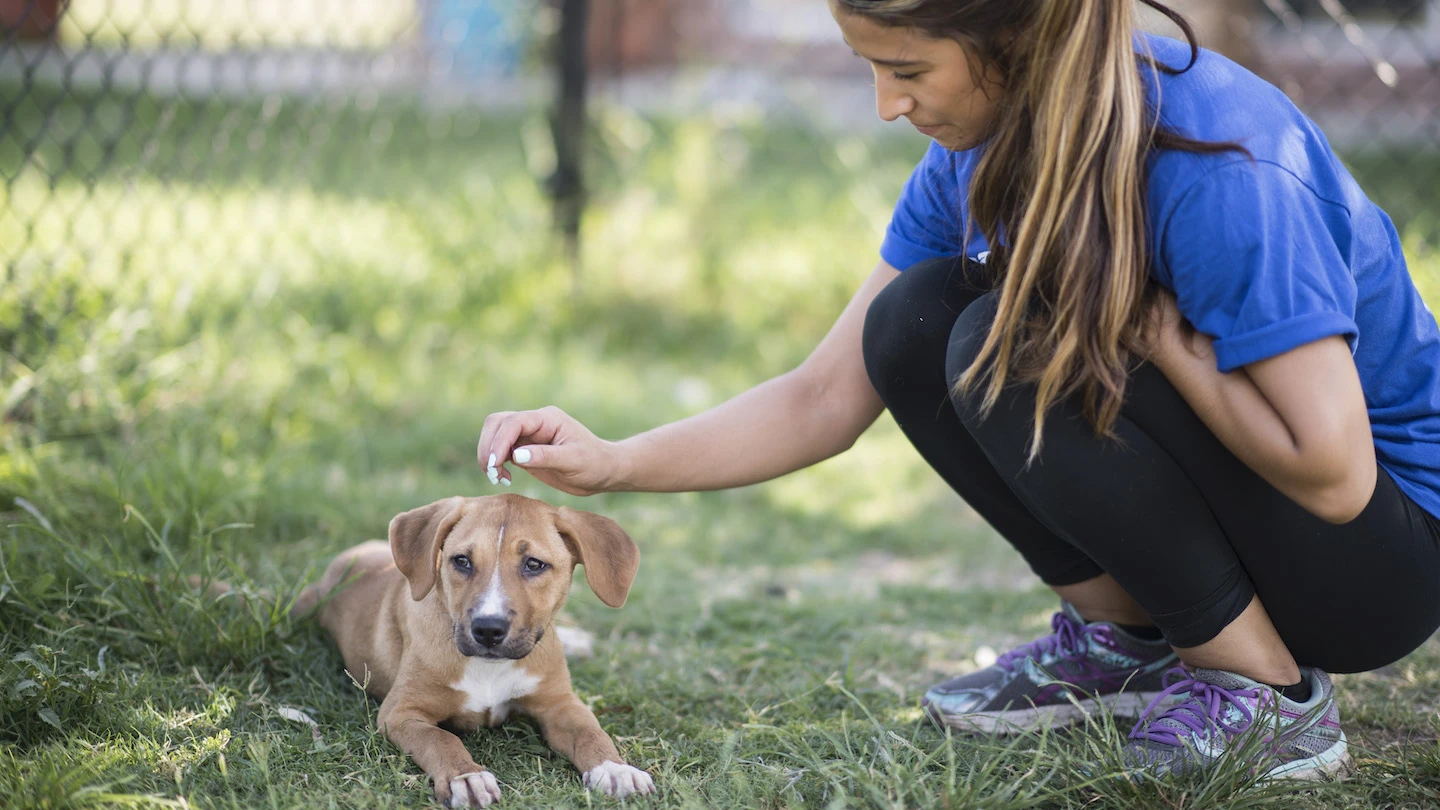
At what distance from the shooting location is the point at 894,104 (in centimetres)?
216

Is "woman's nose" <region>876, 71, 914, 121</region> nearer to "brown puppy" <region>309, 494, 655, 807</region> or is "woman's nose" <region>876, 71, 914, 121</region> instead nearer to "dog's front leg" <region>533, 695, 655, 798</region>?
"brown puppy" <region>309, 494, 655, 807</region>

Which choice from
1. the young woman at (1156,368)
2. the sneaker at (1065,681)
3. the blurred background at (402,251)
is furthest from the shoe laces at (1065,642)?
the blurred background at (402,251)

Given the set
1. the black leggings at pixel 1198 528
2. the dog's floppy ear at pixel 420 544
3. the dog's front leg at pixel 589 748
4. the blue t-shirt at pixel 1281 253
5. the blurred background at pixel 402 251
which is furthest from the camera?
the blurred background at pixel 402 251

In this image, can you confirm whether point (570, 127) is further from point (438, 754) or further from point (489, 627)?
point (438, 754)

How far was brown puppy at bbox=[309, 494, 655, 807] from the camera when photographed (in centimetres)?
234

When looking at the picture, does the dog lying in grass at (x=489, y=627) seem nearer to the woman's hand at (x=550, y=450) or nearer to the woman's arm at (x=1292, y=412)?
the woman's hand at (x=550, y=450)

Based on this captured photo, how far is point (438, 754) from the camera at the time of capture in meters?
2.30

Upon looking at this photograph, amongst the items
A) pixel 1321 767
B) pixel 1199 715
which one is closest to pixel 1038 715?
pixel 1199 715

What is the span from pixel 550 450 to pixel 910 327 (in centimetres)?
75

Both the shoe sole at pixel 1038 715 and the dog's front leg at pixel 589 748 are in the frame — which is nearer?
the dog's front leg at pixel 589 748

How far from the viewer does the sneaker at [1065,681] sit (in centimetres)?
263

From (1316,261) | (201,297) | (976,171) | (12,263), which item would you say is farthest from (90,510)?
(1316,261)

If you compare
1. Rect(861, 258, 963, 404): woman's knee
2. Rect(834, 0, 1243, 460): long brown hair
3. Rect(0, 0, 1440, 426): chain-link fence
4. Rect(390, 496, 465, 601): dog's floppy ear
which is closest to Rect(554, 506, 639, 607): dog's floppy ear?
Rect(390, 496, 465, 601): dog's floppy ear

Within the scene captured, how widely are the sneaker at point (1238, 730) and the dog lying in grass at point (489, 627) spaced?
95 cm
